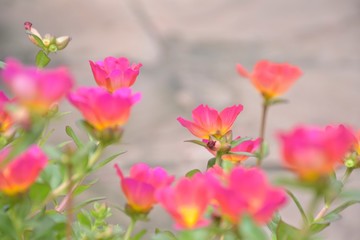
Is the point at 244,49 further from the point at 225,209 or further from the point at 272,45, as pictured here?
the point at 225,209

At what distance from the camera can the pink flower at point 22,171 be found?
342 mm

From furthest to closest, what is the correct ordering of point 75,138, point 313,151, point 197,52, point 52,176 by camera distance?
point 197,52 → point 75,138 → point 52,176 → point 313,151

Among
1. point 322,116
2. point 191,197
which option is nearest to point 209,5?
point 322,116

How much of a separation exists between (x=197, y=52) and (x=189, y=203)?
2519mm

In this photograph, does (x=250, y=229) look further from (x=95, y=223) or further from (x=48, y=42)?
(x=48, y=42)

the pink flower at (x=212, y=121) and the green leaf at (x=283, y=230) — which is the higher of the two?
the pink flower at (x=212, y=121)

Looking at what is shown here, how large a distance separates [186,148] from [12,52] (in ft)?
2.58

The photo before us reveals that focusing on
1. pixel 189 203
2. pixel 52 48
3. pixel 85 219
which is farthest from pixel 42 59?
pixel 189 203

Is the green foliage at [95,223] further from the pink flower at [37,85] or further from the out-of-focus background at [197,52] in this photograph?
the out-of-focus background at [197,52]

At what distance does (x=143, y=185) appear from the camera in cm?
39

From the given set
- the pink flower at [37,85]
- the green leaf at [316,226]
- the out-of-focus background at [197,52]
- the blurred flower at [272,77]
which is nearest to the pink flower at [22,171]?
the pink flower at [37,85]

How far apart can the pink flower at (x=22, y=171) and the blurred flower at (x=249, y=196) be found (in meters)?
0.09

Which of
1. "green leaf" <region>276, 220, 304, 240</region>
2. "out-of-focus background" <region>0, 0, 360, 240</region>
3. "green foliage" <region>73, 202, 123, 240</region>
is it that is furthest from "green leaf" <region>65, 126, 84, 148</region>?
"out-of-focus background" <region>0, 0, 360, 240</region>

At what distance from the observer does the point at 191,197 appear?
35 cm
